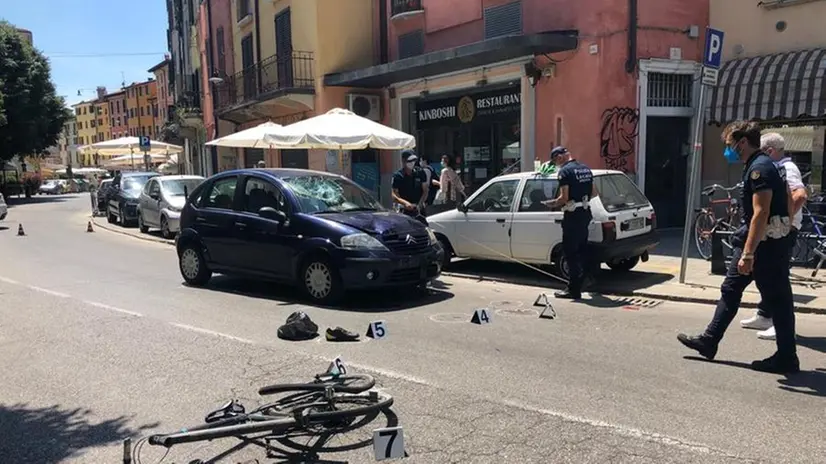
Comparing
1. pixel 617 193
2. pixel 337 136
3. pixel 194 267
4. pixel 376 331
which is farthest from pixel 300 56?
pixel 376 331

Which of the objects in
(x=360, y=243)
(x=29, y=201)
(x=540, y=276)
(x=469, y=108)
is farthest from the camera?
(x=29, y=201)

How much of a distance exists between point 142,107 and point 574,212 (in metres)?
98.1

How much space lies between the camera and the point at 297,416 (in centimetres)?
384

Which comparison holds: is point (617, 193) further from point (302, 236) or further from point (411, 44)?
point (411, 44)

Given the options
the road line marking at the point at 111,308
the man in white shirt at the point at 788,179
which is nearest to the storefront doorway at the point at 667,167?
the man in white shirt at the point at 788,179

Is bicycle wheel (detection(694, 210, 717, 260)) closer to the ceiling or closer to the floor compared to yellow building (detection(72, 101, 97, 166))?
closer to the floor

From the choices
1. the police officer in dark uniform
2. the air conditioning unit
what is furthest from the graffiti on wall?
the air conditioning unit

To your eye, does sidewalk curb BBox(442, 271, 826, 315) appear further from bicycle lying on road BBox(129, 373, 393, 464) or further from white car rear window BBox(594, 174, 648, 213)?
bicycle lying on road BBox(129, 373, 393, 464)

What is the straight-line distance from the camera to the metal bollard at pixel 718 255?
30.7 ft

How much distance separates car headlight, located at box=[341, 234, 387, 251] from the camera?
7.73 meters

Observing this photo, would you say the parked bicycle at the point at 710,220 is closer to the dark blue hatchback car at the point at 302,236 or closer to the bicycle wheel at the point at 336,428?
the dark blue hatchback car at the point at 302,236

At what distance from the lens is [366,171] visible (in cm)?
Answer: 1958

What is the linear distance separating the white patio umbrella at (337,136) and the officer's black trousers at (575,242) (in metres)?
4.40

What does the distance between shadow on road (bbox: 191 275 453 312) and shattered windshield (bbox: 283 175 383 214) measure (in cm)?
117
